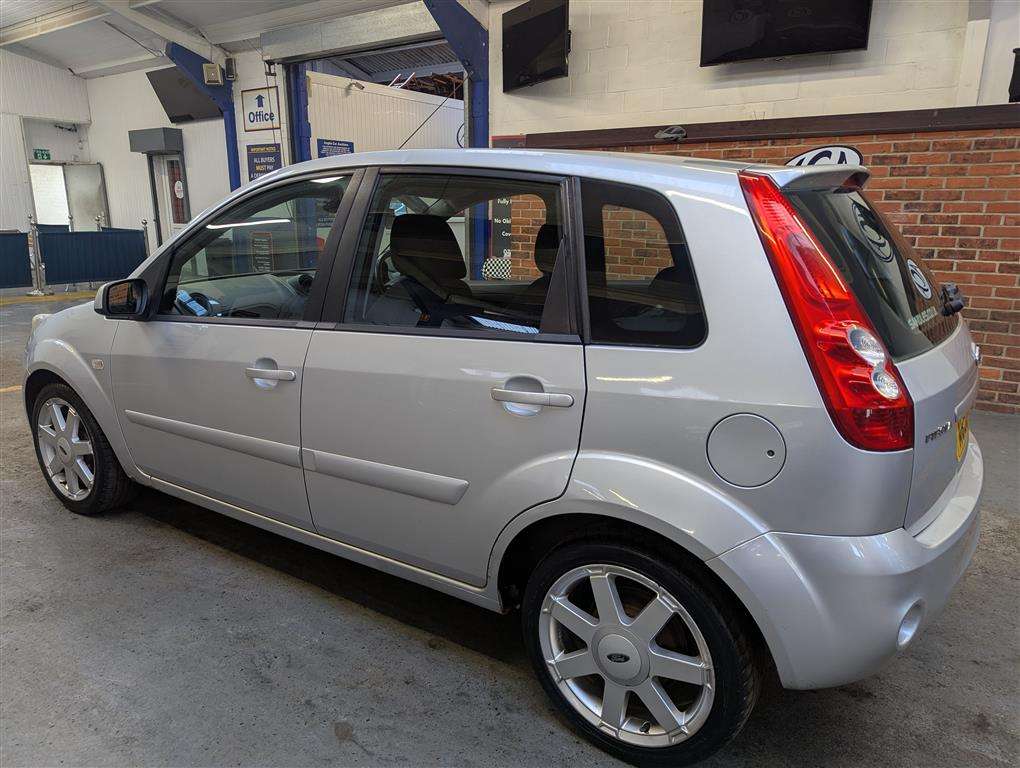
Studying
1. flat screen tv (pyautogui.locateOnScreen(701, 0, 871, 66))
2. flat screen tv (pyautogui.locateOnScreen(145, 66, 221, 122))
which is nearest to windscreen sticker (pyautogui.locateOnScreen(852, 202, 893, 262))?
flat screen tv (pyautogui.locateOnScreen(701, 0, 871, 66))

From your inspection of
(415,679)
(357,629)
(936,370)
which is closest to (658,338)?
(936,370)

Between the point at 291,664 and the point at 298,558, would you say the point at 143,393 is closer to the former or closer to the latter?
the point at 298,558

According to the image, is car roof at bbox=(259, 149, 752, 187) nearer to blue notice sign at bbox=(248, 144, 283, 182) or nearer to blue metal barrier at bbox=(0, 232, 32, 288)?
blue notice sign at bbox=(248, 144, 283, 182)

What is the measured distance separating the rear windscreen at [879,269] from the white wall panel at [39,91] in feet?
56.1

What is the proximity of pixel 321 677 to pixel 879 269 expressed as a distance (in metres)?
2.12

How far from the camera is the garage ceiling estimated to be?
977 cm

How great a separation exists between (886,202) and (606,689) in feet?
15.8

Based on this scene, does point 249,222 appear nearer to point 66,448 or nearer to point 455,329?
point 455,329

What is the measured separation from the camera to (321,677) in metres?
2.33

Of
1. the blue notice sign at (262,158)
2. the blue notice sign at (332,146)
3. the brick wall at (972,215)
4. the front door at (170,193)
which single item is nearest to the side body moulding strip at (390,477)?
the brick wall at (972,215)

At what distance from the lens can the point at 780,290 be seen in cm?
164

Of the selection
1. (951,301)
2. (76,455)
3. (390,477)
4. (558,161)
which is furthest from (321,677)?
(951,301)

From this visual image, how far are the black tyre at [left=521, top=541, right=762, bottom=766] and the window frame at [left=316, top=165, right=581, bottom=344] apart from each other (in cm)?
62

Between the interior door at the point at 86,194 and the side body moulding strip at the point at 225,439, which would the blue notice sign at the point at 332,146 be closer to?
the interior door at the point at 86,194
